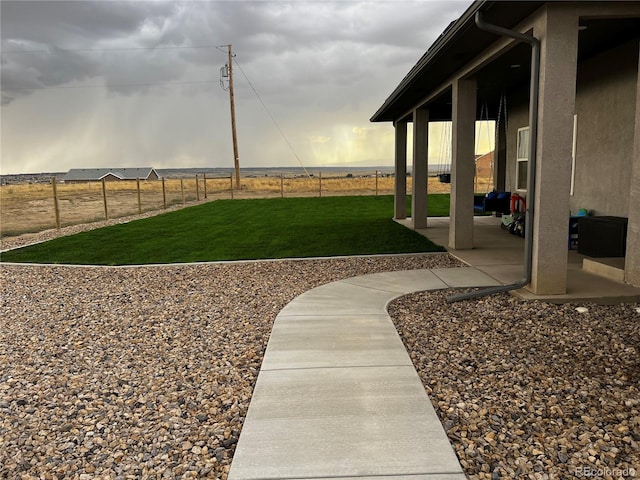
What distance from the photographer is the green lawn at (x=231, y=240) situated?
369 inches

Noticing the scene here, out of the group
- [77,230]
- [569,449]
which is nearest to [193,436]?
[569,449]

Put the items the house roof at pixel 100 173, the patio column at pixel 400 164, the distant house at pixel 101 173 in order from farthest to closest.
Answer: the house roof at pixel 100 173 → the distant house at pixel 101 173 → the patio column at pixel 400 164

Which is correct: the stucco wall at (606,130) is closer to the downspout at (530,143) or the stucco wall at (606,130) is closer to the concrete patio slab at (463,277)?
the concrete patio slab at (463,277)

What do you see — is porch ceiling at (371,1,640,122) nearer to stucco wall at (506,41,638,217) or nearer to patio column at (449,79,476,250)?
stucco wall at (506,41,638,217)

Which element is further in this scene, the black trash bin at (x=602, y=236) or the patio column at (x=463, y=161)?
the patio column at (x=463, y=161)

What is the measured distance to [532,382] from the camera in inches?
142

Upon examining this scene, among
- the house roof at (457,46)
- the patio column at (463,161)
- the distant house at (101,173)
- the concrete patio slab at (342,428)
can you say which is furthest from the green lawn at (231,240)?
the distant house at (101,173)

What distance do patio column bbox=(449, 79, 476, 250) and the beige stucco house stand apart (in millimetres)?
18

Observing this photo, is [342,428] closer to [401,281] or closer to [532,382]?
[532,382]

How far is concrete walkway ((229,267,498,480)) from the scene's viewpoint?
8.41 feet

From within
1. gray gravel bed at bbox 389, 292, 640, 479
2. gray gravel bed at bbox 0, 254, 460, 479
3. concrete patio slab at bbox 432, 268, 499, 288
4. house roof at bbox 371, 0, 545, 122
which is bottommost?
gray gravel bed at bbox 0, 254, 460, 479

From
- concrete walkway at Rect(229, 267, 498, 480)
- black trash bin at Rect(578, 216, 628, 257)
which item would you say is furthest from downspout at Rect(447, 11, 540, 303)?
black trash bin at Rect(578, 216, 628, 257)

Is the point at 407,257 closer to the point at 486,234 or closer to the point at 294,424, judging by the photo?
the point at 486,234

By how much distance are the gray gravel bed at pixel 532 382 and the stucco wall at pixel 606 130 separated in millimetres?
3387
